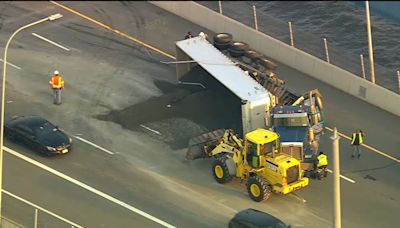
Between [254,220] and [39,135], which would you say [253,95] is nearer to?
[254,220]

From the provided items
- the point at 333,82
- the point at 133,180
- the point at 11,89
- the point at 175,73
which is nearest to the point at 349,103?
the point at 333,82

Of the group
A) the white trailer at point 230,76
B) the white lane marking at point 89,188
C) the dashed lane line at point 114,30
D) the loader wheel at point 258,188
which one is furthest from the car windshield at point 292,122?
the dashed lane line at point 114,30

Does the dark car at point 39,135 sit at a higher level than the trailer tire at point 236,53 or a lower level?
lower

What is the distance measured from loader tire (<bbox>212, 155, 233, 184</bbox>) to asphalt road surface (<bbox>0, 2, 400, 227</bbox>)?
0.39 metres

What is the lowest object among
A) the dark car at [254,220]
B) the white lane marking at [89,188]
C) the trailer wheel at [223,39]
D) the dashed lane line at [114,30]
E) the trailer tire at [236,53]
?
the white lane marking at [89,188]

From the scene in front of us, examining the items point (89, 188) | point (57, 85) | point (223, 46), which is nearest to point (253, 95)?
point (223, 46)

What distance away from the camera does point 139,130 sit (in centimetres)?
4378

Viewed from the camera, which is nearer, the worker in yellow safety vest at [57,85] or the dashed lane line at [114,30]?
the worker in yellow safety vest at [57,85]

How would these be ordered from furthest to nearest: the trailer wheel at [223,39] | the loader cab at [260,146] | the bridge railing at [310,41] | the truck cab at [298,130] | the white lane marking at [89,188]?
the bridge railing at [310,41], the trailer wheel at [223,39], the truck cab at [298,130], the loader cab at [260,146], the white lane marking at [89,188]

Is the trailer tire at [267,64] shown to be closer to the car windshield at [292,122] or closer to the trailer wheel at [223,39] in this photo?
the trailer wheel at [223,39]

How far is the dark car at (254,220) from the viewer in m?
34.3

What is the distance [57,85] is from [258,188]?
12.4 meters

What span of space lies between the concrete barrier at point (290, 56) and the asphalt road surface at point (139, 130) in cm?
50

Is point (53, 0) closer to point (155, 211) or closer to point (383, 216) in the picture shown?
point (155, 211)
